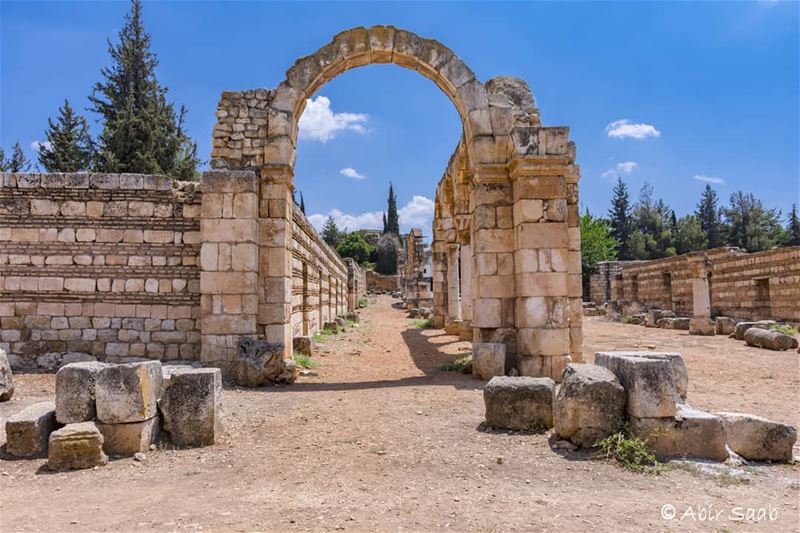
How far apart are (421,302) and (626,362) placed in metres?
21.3

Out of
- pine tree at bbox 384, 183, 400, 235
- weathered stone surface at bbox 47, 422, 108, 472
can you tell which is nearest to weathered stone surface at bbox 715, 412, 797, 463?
weathered stone surface at bbox 47, 422, 108, 472

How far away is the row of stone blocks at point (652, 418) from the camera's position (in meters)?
4.01

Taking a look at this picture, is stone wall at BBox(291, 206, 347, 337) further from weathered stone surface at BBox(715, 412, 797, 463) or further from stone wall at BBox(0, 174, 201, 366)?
weathered stone surface at BBox(715, 412, 797, 463)

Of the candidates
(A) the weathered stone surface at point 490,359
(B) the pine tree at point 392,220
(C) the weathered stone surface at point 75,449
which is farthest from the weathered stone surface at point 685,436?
(B) the pine tree at point 392,220

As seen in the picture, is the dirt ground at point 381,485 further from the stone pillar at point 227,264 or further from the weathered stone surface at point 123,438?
the stone pillar at point 227,264

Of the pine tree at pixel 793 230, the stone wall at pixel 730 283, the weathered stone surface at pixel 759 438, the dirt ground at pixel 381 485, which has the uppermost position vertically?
the pine tree at pixel 793 230

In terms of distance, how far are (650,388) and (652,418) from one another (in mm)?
257

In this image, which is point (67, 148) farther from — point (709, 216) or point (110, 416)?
point (709, 216)

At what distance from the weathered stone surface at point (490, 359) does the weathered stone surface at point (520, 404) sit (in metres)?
2.52

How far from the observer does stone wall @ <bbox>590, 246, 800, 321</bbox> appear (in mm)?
16516

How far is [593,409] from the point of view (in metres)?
4.23

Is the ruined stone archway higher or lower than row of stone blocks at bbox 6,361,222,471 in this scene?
higher

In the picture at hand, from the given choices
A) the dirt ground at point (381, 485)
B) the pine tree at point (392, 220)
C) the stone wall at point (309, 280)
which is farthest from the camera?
the pine tree at point (392, 220)

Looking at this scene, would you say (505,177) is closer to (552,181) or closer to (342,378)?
(552,181)
